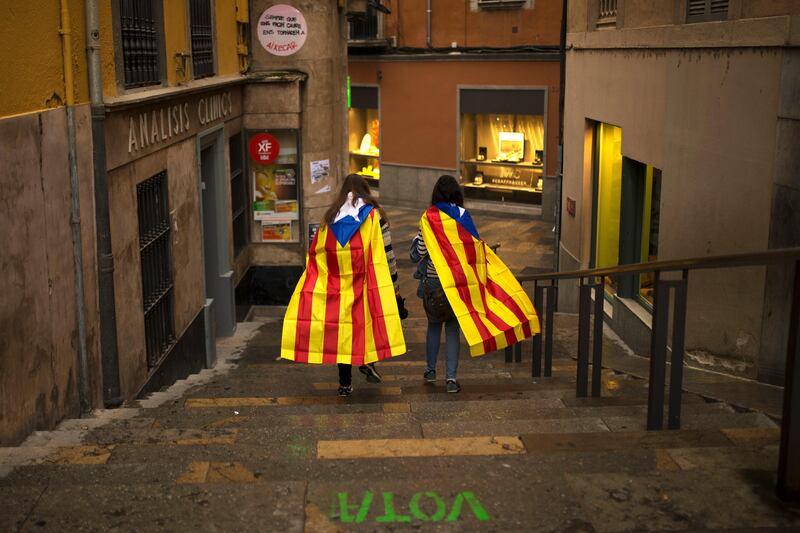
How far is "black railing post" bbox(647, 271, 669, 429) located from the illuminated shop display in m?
16.5

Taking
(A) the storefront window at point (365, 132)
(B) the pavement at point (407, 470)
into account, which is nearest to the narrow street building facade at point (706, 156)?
(B) the pavement at point (407, 470)

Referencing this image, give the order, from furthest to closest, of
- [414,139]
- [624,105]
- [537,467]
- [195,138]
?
[414,139] → [624,105] → [195,138] → [537,467]

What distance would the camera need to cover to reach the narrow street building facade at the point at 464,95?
21109 millimetres

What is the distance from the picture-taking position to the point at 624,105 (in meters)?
10.5

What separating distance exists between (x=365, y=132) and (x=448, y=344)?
18508 millimetres

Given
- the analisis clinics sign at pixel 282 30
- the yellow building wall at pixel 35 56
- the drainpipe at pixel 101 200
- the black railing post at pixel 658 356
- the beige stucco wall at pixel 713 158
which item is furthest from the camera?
the analisis clinics sign at pixel 282 30

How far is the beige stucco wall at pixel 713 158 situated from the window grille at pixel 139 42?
15.4 feet

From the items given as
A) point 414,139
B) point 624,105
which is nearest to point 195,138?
point 624,105

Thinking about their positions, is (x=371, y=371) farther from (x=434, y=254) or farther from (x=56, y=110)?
(x=56, y=110)

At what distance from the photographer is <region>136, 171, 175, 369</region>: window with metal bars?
25.9ft

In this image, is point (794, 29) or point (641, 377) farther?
point (641, 377)

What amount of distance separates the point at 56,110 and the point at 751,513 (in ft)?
14.7

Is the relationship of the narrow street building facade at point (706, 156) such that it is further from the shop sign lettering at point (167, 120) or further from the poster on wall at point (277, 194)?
the shop sign lettering at point (167, 120)

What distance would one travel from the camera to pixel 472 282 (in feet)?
24.5
